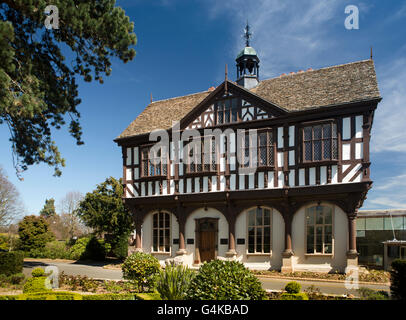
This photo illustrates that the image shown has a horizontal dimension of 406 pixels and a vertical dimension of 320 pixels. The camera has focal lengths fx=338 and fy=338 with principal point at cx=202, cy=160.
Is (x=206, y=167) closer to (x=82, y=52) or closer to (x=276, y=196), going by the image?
(x=276, y=196)

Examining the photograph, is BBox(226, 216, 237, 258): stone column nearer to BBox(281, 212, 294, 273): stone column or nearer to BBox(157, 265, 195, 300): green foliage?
BBox(281, 212, 294, 273): stone column

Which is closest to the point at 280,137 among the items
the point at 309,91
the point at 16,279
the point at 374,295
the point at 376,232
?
the point at 309,91

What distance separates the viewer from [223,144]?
19656 mm

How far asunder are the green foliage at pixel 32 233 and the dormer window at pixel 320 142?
84.6ft

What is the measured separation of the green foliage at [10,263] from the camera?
55.1 ft

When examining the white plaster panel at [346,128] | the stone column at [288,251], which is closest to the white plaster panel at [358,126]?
the white plaster panel at [346,128]

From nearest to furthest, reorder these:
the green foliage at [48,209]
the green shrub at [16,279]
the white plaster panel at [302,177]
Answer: the green shrub at [16,279] → the white plaster panel at [302,177] → the green foliage at [48,209]

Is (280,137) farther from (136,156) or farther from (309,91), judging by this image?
(136,156)

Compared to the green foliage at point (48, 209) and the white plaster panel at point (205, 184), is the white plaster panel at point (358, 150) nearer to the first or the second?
the white plaster panel at point (205, 184)

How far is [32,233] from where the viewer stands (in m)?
31.4

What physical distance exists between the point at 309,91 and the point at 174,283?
13810 mm

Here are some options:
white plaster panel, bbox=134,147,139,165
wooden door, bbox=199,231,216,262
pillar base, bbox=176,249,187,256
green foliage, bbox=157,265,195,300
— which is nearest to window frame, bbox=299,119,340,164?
wooden door, bbox=199,231,216,262

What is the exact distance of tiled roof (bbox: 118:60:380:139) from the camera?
56.9 ft
